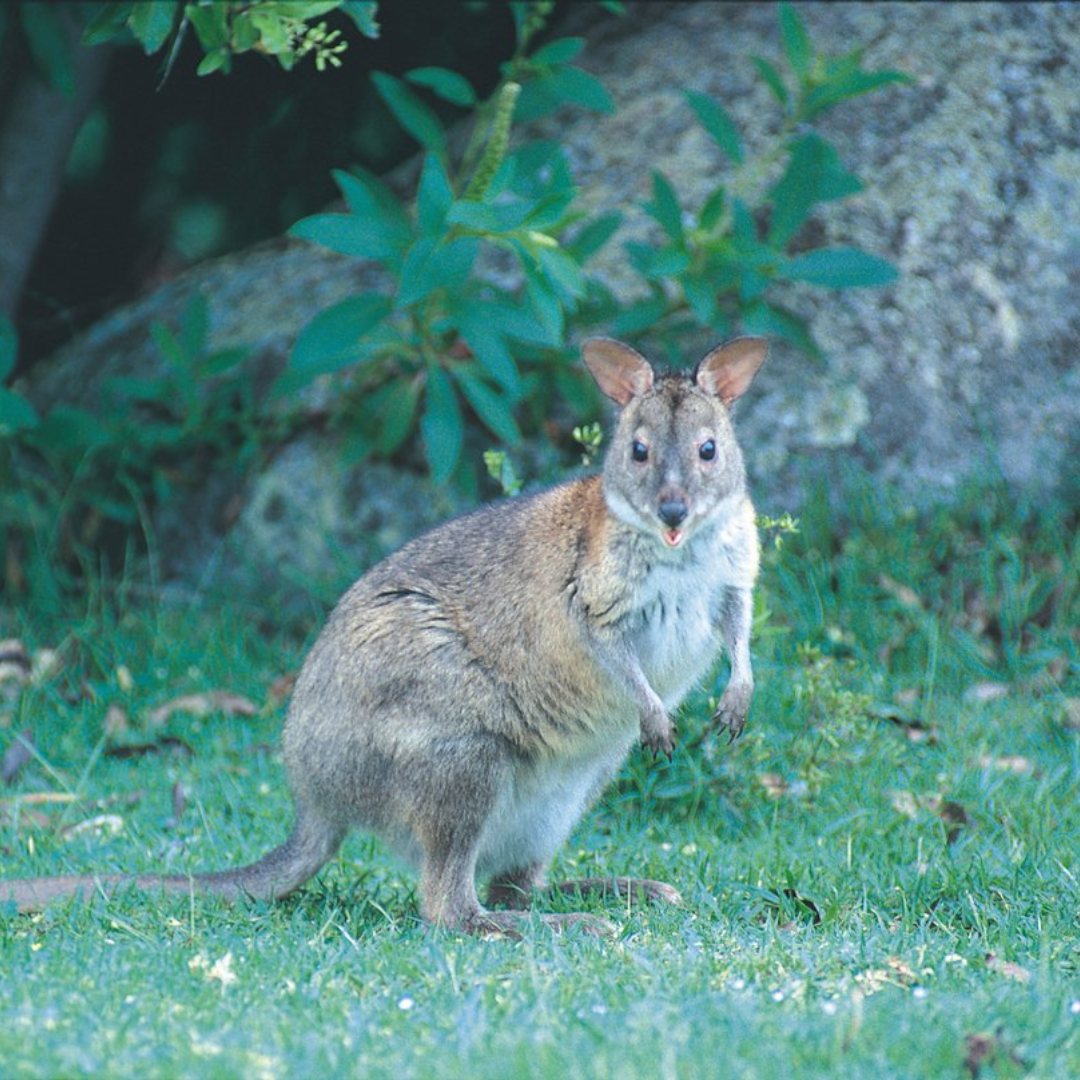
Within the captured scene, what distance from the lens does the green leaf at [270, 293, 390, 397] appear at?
558 cm

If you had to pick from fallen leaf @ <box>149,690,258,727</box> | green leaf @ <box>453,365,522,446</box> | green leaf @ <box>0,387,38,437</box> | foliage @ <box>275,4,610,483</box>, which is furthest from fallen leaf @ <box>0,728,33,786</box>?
green leaf @ <box>453,365,522,446</box>

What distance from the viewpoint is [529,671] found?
426 centimetres

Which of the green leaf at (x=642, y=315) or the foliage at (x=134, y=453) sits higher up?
the green leaf at (x=642, y=315)

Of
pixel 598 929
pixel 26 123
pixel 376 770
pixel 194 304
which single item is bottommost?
pixel 598 929

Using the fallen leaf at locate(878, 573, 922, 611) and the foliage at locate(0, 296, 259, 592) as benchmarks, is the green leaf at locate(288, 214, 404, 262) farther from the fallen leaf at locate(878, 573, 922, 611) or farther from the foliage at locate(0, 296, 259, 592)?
the fallen leaf at locate(878, 573, 922, 611)

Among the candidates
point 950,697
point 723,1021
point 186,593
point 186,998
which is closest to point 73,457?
point 186,593

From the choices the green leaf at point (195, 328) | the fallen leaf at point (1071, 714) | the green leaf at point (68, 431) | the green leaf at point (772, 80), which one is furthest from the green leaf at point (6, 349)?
the fallen leaf at point (1071, 714)

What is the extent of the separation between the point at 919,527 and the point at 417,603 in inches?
99.4

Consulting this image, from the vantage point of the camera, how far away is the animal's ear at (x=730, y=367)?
4.35 meters

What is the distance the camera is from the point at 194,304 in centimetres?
651

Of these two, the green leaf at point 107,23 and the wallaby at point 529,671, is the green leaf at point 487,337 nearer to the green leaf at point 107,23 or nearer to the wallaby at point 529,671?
the wallaby at point 529,671

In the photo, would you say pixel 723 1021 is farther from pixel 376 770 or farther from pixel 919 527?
pixel 919 527

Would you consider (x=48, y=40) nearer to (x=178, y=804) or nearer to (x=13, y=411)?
(x=13, y=411)

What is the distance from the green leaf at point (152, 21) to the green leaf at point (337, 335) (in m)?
1.03
